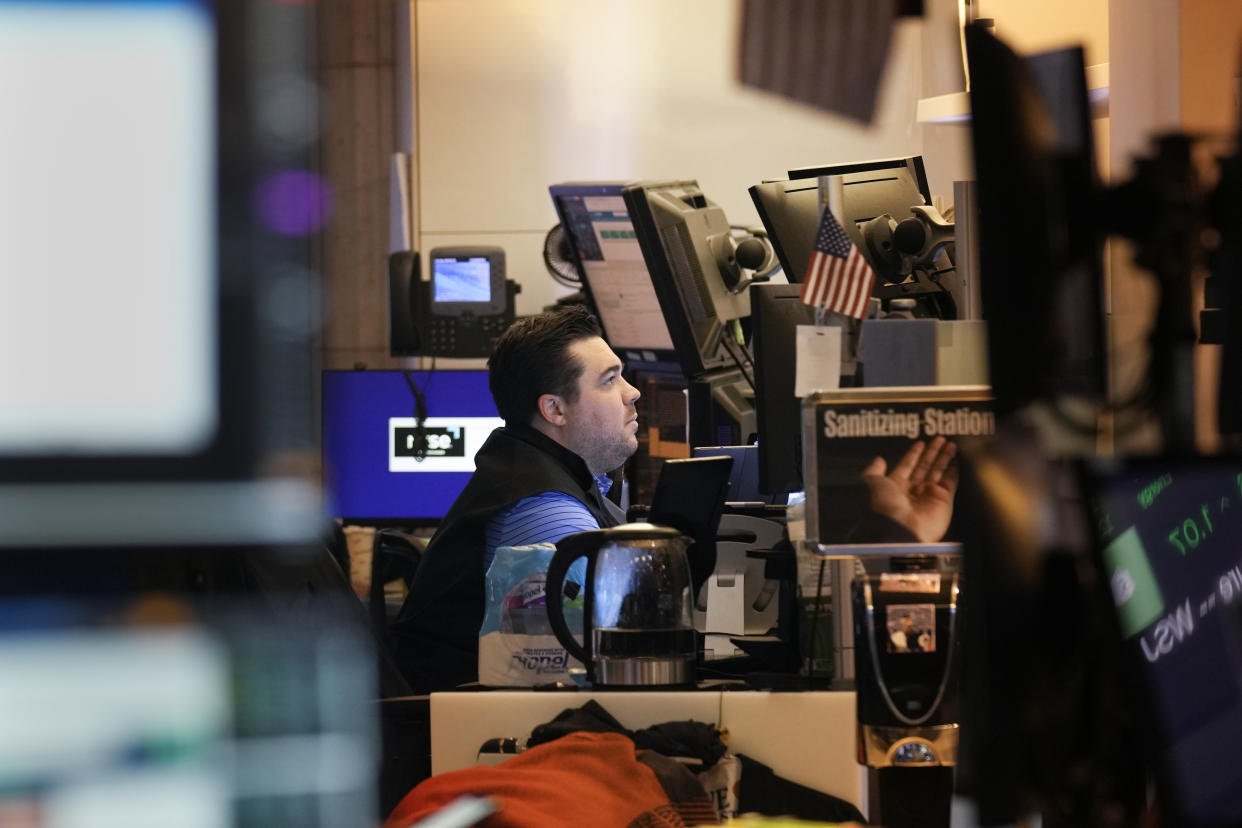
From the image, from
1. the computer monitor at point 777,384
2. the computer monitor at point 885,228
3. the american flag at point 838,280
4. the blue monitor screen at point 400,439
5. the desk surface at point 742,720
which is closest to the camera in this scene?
the desk surface at point 742,720

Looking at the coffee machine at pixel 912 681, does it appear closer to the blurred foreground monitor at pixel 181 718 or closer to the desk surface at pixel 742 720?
the desk surface at pixel 742 720

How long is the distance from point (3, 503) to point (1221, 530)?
84cm

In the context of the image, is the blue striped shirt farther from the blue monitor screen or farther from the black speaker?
the black speaker

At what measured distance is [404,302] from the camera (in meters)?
4.93

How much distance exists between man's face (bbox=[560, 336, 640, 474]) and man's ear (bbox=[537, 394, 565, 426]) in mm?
11

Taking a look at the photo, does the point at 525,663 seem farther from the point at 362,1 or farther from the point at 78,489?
the point at 362,1

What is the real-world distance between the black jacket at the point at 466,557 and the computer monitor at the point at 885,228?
62 cm

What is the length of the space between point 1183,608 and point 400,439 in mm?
4144

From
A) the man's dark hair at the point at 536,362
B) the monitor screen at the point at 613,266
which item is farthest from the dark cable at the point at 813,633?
the monitor screen at the point at 613,266

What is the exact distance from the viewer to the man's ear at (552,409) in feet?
9.49

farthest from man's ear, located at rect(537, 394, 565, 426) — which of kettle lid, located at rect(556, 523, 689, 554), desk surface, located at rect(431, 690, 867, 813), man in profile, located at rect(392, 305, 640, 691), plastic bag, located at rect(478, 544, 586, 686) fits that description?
desk surface, located at rect(431, 690, 867, 813)

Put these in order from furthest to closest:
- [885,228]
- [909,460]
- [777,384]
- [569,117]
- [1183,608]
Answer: [569,117] < [885,228] < [777,384] < [909,460] < [1183,608]

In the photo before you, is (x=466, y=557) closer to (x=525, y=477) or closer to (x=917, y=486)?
(x=525, y=477)

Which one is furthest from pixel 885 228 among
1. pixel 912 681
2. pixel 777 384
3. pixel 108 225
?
pixel 108 225
